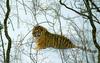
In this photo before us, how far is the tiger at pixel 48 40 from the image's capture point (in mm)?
5708

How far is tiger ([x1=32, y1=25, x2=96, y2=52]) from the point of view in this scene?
5.71 meters

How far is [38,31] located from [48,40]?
0.26 meters

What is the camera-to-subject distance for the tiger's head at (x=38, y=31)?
605 centimetres

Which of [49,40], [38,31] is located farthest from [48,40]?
[38,31]

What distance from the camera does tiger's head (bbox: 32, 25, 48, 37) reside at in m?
6.05

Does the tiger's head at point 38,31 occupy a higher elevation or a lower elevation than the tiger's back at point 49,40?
higher

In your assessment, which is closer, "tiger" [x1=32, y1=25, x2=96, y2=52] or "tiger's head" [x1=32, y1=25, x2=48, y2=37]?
"tiger" [x1=32, y1=25, x2=96, y2=52]

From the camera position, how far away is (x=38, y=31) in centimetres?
619

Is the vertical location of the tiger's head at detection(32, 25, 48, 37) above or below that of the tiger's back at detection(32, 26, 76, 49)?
above

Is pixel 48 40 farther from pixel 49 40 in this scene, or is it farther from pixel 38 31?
pixel 38 31

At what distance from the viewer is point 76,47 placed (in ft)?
18.2

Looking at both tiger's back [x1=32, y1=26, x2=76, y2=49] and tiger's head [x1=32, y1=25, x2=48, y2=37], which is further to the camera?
tiger's head [x1=32, y1=25, x2=48, y2=37]

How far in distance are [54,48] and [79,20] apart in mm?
774

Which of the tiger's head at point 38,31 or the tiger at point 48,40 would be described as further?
the tiger's head at point 38,31
